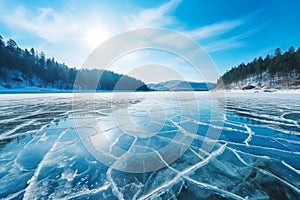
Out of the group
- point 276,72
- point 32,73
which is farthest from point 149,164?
point 32,73

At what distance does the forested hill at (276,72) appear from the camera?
32281 millimetres

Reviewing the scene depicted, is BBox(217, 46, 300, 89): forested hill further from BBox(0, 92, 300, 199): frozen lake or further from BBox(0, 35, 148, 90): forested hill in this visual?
BBox(0, 92, 300, 199): frozen lake

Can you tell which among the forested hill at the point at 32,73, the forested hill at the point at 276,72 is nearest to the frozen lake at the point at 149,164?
the forested hill at the point at 32,73

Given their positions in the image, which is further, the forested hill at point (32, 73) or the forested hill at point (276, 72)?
the forested hill at point (32, 73)

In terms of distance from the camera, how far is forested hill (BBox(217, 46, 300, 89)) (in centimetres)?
3228

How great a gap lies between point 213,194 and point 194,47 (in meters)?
5.59

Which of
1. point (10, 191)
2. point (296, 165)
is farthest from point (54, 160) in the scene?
point (296, 165)

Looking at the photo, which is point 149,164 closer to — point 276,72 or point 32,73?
point 276,72

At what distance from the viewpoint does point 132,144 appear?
13.5ft

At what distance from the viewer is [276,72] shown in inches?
1423

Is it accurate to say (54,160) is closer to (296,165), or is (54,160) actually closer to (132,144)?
(132,144)

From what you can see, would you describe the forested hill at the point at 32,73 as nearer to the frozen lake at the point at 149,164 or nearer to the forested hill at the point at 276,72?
the frozen lake at the point at 149,164

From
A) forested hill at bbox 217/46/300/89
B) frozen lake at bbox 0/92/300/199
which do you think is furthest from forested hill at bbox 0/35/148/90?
forested hill at bbox 217/46/300/89

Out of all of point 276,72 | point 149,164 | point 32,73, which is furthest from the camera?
point 32,73
